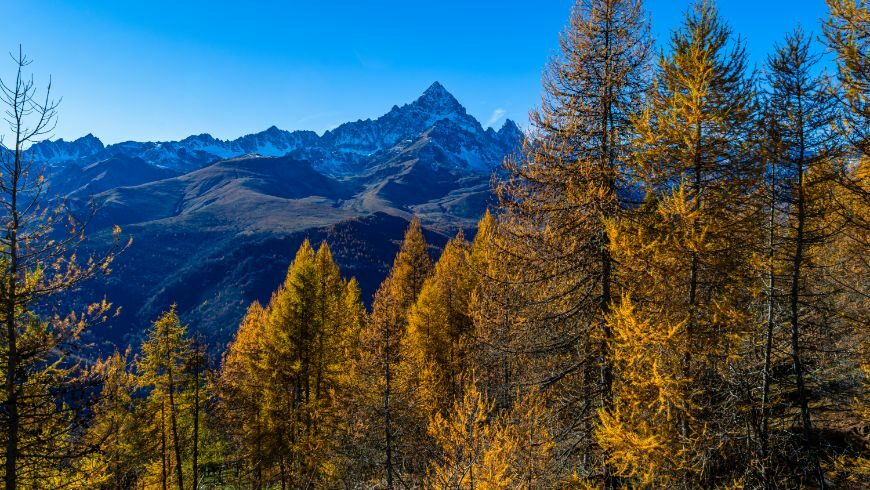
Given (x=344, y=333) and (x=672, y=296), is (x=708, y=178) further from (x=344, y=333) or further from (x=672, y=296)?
(x=344, y=333)

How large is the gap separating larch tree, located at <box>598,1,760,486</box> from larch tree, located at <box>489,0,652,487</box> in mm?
481

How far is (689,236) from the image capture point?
8469 millimetres

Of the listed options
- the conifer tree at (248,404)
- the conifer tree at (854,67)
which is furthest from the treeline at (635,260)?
the conifer tree at (248,404)

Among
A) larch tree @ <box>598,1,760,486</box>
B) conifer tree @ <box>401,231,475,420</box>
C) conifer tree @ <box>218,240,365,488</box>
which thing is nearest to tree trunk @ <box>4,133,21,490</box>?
larch tree @ <box>598,1,760,486</box>

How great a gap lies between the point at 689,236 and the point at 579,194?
89.7 inches

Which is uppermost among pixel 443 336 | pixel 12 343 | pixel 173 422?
pixel 12 343

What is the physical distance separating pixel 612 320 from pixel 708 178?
374 centimetres

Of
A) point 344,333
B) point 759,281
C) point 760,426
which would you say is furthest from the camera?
point 344,333

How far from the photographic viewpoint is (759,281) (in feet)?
37.1

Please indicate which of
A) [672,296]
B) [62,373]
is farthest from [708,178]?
[62,373]

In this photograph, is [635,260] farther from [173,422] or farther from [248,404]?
[248,404]

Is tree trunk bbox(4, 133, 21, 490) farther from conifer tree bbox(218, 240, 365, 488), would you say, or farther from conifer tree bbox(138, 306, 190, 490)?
conifer tree bbox(138, 306, 190, 490)

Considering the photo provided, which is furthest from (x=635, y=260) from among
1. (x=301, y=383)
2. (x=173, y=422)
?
(x=173, y=422)

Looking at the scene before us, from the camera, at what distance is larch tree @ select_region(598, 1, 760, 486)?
26.6 ft
